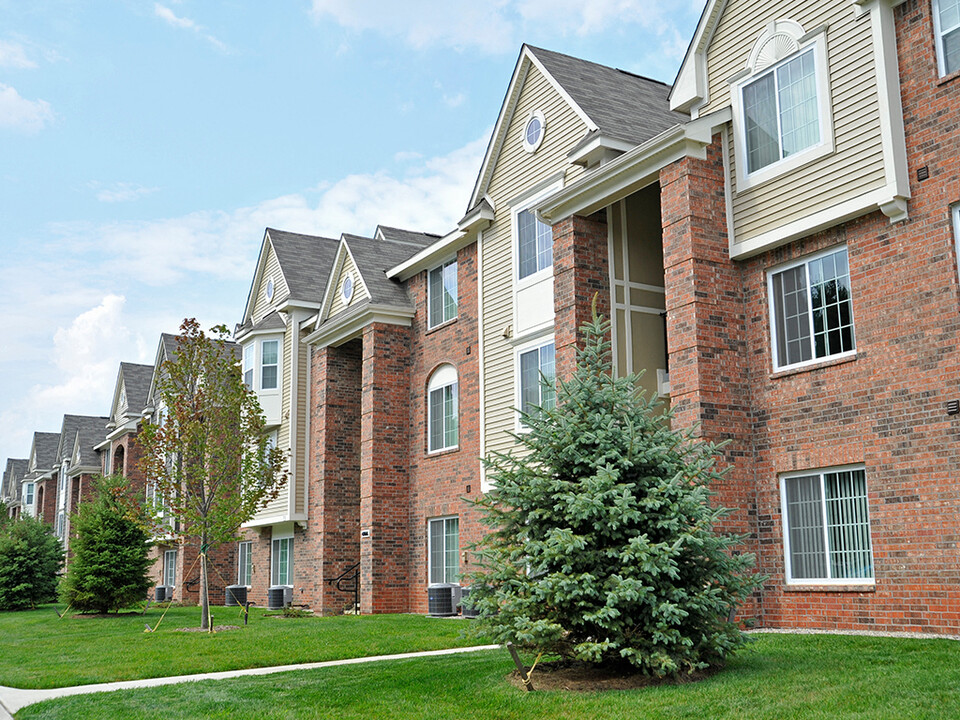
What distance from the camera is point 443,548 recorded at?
23.5 m

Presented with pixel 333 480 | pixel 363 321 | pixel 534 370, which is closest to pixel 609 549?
pixel 534 370

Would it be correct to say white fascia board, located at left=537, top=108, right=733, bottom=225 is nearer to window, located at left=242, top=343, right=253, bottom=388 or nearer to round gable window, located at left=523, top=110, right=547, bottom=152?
round gable window, located at left=523, top=110, right=547, bottom=152

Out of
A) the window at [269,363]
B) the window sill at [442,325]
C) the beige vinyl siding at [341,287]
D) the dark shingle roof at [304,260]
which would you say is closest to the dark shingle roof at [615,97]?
the window sill at [442,325]

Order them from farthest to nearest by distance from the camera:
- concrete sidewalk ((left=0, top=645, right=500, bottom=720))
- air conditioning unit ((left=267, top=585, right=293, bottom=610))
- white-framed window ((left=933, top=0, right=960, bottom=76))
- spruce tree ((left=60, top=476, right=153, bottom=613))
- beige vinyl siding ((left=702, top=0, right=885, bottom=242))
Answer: air conditioning unit ((left=267, top=585, right=293, bottom=610)) → spruce tree ((left=60, top=476, right=153, bottom=613)) → beige vinyl siding ((left=702, top=0, right=885, bottom=242)) → white-framed window ((left=933, top=0, right=960, bottom=76)) → concrete sidewalk ((left=0, top=645, right=500, bottom=720))

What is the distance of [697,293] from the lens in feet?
47.9

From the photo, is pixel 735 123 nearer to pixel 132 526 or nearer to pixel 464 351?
pixel 464 351

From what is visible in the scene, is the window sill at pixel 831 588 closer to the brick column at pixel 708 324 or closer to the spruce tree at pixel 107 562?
the brick column at pixel 708 324

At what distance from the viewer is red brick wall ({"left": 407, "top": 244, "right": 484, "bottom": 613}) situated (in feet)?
72.9

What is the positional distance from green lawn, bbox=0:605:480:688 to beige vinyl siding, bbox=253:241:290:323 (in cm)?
1232

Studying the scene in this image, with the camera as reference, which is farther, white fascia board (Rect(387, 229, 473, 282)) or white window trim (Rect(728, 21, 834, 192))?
white fascia board (Rect(387, 229, 473, 282))

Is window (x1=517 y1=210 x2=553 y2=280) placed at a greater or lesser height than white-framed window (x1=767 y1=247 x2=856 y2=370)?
greater

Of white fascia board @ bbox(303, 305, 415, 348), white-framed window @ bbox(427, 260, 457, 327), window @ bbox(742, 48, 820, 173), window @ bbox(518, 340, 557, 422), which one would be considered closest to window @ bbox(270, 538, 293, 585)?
white fascia board @ bbox(303, 305, 415, 348)

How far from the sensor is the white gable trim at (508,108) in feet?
65.1

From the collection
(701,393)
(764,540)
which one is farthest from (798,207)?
(764,540)
